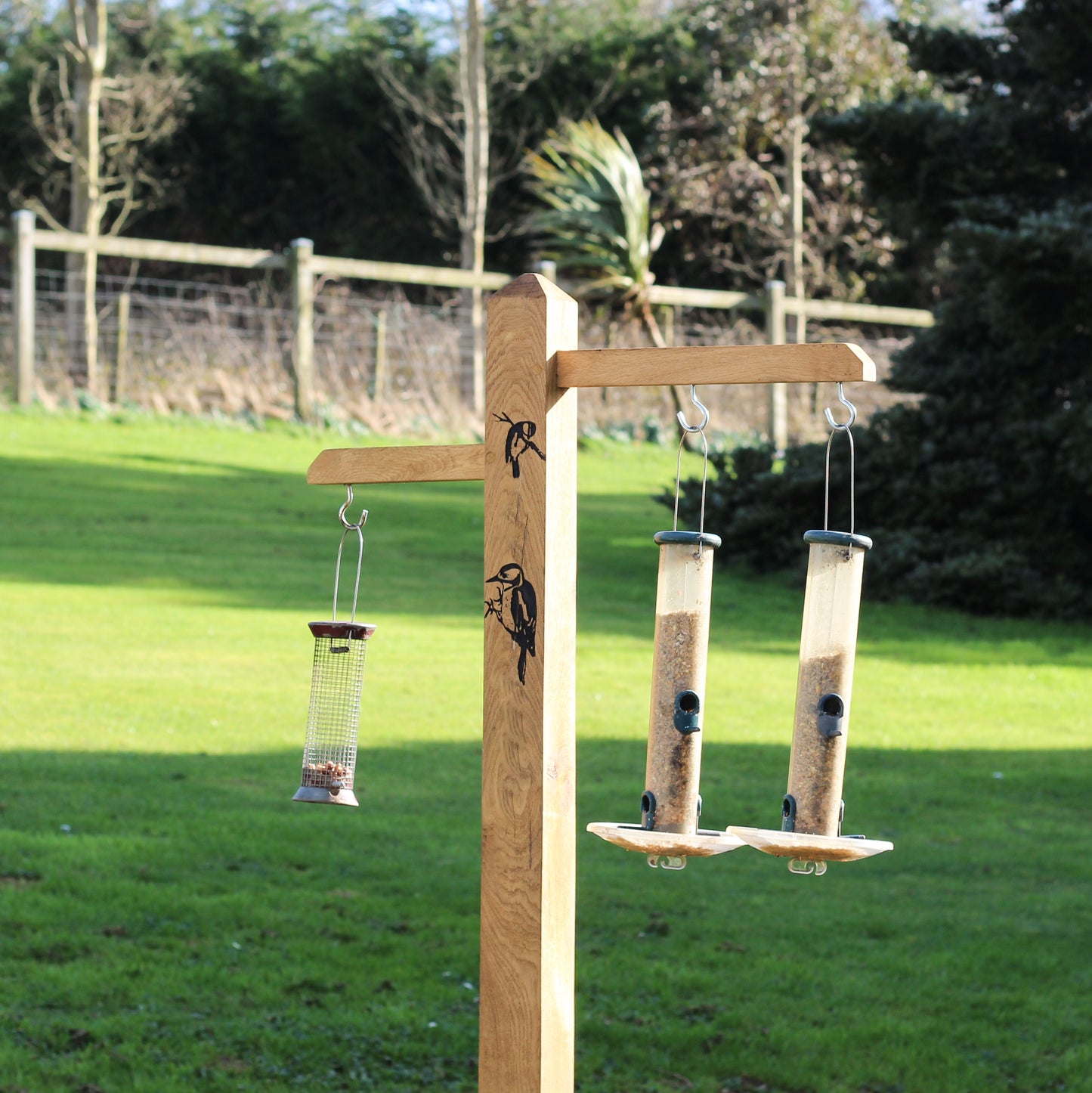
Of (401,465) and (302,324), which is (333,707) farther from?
(302,324)

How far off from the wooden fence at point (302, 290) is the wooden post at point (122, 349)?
0.10m

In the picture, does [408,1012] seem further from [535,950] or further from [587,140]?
[587,140]

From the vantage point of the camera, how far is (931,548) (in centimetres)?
1149

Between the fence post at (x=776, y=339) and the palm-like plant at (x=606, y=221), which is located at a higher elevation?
the palm-like plant at (x=606, y=221)

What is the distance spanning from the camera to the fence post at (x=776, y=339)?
59.4ft

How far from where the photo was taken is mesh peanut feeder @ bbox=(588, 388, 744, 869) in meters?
2.62

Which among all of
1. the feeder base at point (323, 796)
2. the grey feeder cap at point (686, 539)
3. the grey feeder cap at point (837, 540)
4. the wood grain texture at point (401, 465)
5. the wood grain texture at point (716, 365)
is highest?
the wood grain texture at point (716, 365)

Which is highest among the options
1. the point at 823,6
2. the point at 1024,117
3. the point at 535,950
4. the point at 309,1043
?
the point at 823,6

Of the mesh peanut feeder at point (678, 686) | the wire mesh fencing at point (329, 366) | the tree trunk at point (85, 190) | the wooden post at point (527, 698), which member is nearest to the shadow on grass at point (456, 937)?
the wooden post at point (527, 698)

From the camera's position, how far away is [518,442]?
Result: 2.63m

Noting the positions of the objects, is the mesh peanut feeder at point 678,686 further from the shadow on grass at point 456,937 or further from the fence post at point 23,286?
the fence post at point 23,286

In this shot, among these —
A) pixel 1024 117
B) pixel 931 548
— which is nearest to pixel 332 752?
pixel 931 548

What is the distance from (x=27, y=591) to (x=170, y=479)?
395 centimetres

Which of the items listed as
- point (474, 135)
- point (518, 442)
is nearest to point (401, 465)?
point (518, 442)
